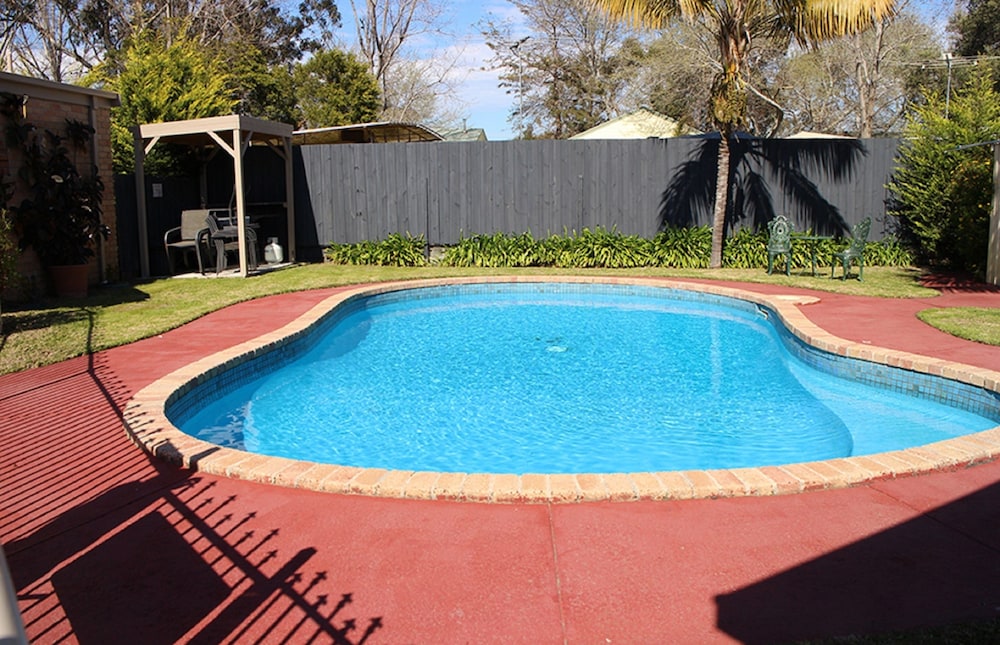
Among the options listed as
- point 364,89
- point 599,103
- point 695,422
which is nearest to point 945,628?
point 695,422

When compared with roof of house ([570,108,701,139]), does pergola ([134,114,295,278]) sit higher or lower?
lower

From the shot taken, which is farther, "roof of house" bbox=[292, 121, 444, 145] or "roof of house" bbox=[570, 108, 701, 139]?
"roof of house" bbox=[570, 108, 701, 139]

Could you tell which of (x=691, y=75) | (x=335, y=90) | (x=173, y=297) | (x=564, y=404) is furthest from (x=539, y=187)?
(x=691, y=75)

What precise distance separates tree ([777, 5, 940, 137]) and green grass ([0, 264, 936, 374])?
59.8ft

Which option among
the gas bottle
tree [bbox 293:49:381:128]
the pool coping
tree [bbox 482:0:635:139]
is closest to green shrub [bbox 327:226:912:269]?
the gas bottle

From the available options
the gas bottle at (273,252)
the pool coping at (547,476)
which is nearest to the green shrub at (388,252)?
the gas bottle at (273,252)

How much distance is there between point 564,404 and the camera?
6.40m

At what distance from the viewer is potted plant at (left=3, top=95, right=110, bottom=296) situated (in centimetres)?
939

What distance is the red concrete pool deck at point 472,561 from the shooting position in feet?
8.49

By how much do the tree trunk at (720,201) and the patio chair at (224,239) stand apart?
788 centimetres

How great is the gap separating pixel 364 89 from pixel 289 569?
25022mm

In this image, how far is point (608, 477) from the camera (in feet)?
12.6

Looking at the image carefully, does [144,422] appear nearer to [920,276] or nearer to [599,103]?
[920,276]

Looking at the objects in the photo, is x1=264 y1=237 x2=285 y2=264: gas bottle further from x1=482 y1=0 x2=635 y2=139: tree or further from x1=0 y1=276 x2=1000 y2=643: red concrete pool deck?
x1=482 y1=0 x2=635 y2=139: tree
